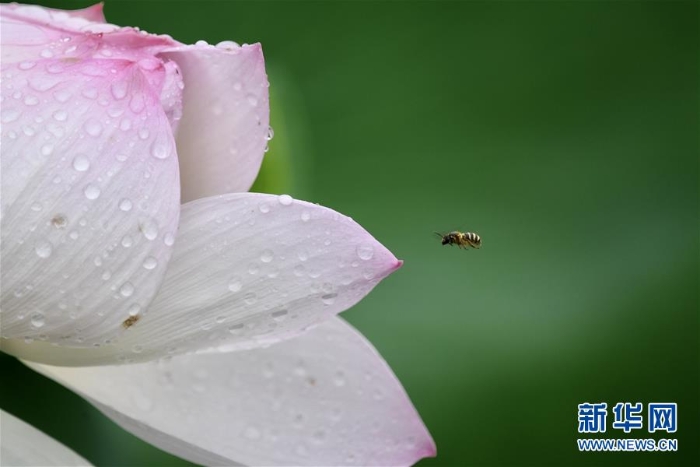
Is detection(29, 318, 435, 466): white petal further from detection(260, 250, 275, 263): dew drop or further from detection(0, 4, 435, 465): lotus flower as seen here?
detection(260, 250, 275, 263): dew drop

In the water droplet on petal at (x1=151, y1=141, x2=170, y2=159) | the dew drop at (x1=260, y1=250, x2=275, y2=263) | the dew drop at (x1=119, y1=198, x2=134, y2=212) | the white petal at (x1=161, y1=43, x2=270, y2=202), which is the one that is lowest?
the dew drop at (x1=260, y1=250, x2=275, y2=263)

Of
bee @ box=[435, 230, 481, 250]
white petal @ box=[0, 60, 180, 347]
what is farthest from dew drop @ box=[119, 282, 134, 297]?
bee @ box=[435, 230, 481, 250]

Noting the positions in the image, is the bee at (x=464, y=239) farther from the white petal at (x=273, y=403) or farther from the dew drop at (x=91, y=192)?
the dew drop at (x=91, y=192)

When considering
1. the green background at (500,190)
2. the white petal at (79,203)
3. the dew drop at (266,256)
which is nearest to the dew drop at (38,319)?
the white petal at (79,203)

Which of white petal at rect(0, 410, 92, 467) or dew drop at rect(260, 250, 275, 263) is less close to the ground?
dew drop at rect(260, 250, 275, 263)

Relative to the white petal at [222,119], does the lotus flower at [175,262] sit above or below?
below

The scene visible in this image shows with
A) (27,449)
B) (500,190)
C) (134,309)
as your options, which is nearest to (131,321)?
(134,309)

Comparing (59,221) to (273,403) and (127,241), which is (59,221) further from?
(273,403)

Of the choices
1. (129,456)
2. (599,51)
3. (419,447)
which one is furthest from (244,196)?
(599,51)
